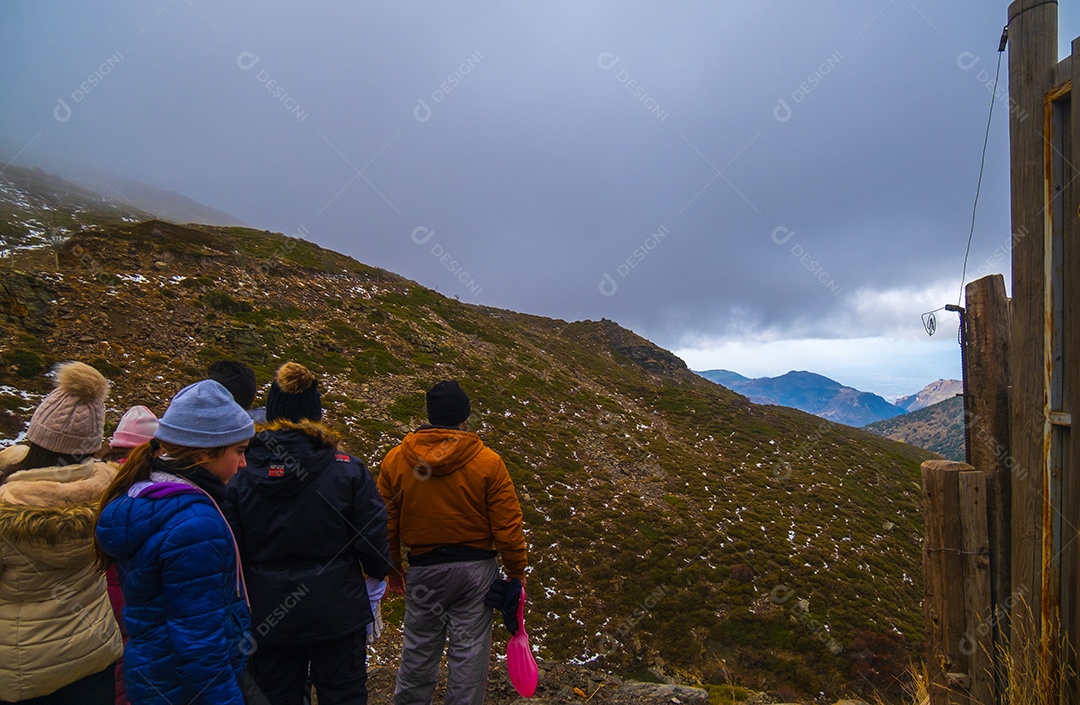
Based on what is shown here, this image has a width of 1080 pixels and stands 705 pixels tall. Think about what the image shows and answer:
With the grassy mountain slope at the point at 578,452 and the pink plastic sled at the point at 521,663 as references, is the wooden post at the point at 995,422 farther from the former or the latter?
the grassy mountain slope at the point at 578,452

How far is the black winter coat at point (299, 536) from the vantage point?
12.5 ft

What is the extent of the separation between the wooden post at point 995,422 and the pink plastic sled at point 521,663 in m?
3.81

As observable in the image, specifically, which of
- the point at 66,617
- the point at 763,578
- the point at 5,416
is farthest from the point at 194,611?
the point at 763,578

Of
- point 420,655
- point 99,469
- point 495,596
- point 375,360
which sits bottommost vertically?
point 420,655

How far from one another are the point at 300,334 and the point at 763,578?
80.0 ft

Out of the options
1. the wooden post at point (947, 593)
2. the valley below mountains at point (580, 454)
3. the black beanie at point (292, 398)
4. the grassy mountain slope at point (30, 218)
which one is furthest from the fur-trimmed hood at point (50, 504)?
the grassy mountain slope at point (30, 218)

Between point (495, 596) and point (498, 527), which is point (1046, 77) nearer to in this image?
point (498, 527)

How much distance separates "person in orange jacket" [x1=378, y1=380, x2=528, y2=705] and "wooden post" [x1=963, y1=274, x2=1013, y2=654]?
12.8ft

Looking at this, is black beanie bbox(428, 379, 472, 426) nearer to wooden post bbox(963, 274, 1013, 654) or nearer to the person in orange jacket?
the person in orange jacket

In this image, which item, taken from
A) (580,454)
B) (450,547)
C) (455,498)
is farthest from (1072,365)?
(580,454)

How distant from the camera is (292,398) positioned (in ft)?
14.5

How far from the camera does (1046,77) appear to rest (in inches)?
144

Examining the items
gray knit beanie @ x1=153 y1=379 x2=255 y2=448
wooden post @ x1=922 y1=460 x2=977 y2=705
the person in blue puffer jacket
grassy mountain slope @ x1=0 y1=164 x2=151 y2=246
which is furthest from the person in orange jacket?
grassy mountain slope @ x1=0 y1=164 x2=151 y2=246

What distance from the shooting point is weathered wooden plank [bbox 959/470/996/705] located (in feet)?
13.6
